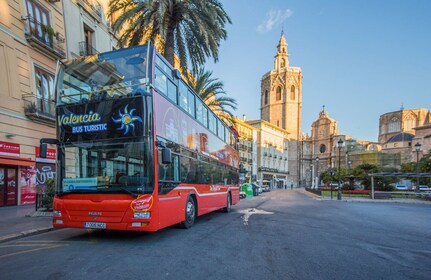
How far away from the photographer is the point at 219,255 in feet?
18.3

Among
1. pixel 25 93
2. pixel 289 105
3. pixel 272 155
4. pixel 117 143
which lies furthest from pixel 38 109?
pixel 289 105

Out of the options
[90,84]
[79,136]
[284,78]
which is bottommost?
[79,136]

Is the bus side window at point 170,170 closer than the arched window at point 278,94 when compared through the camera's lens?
Yes

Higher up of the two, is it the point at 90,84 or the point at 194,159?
the point at 90,84

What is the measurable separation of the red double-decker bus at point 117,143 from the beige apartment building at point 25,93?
30.1ft

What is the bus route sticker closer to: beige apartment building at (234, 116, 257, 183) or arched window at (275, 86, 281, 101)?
beige apartment building at (234, 116, 257, 183)

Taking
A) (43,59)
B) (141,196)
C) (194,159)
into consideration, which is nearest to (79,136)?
(141,196)

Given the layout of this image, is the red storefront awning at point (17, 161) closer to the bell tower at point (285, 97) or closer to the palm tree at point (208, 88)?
the palm tree at point (208, 88)

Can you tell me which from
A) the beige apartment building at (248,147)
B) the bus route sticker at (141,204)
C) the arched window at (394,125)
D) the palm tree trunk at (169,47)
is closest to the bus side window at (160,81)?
the bus route sticker at (141,204)

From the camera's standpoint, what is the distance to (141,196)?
247 inches

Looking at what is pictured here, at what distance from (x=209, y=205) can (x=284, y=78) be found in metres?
89.6

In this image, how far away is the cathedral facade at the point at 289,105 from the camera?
9331cm

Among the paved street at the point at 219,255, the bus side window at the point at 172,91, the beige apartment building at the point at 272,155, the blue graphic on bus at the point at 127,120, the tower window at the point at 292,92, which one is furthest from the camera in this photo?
the tower window at the point at 292,92

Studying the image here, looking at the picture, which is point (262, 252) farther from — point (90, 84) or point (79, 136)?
point (90, 84)
